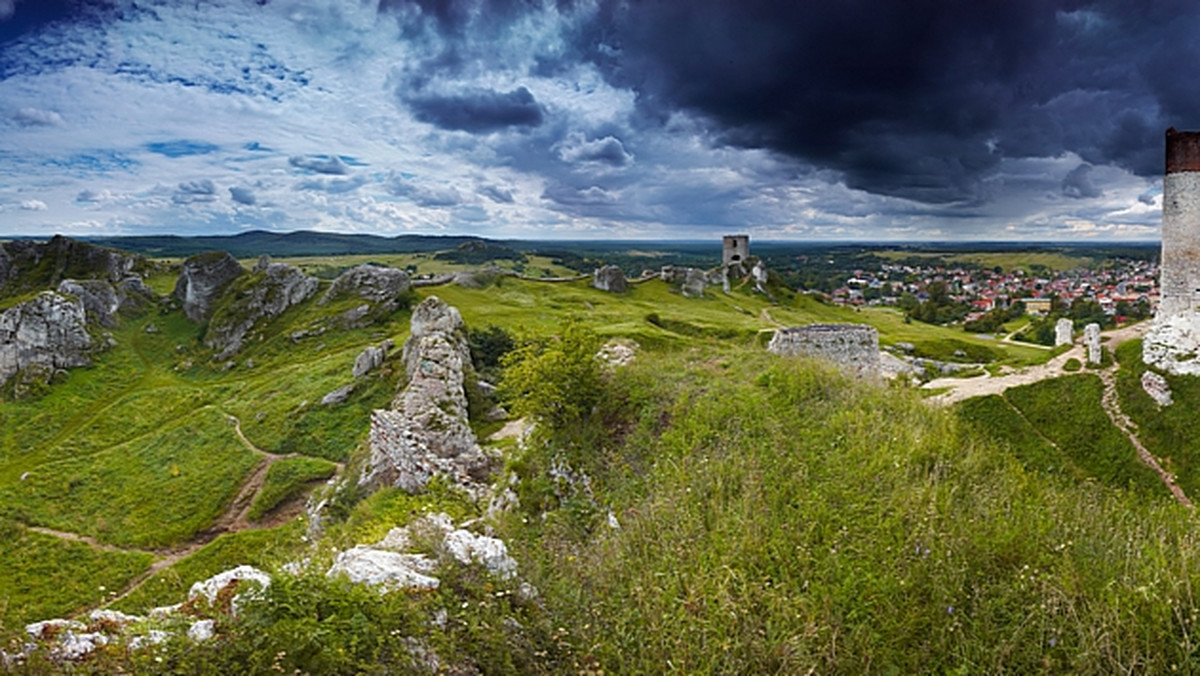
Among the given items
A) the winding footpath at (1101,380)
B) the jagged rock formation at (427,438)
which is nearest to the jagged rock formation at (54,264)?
the jagged rock formation at (427,438)

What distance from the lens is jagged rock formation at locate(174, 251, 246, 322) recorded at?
54.5 m

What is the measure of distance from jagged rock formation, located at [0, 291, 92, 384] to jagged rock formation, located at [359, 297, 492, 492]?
37244 millimetres

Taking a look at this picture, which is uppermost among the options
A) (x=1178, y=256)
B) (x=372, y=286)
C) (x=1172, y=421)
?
(x=1178, y=256)

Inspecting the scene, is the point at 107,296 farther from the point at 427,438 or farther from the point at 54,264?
the point at 427,438

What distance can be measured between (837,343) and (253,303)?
4667 centimetres

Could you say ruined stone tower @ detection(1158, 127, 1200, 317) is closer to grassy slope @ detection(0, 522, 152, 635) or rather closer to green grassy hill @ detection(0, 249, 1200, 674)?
green grassy hill @ detection(0, 249, 1200, 674)

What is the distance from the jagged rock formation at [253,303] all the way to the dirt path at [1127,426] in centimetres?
5183

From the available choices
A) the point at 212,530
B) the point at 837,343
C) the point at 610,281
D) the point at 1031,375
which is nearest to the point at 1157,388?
the point at 1031,375

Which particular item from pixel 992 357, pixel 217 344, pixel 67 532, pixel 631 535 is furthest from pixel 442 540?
pixel 992 357

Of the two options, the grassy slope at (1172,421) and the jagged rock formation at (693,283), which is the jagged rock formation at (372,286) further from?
the grassy slope at (1172,421)

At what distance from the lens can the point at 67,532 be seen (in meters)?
23.7

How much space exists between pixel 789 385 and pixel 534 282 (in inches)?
2115

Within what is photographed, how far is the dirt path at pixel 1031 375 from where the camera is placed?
72.2 feet

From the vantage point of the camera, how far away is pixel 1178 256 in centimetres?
2208
